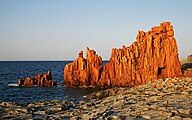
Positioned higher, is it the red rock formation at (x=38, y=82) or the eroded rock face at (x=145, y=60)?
the eroded rock face at (x=145, y=60)

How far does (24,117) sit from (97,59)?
42.5 m

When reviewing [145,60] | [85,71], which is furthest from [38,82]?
[145,60]

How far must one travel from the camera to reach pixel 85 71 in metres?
62.0

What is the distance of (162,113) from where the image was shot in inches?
714

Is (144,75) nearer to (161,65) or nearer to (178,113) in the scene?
(161,65)

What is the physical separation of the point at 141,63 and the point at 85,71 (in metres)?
14.8

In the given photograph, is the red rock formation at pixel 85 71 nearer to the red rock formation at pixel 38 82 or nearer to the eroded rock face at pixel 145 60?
the eroded rock face at pixel 145 60

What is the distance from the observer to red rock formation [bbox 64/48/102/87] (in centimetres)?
6153

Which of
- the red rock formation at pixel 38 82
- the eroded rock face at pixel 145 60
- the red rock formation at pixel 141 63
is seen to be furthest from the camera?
the red rock formation at pixel 38 82

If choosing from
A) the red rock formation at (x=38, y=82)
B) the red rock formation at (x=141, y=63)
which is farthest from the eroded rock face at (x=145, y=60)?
the red rock formation at (x=38, y=82)

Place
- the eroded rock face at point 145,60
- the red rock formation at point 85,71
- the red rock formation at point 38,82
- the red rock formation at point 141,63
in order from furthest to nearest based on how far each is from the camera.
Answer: the red rock formation at point 38,82 → the red rock formation at point 85,71 → the red rock formation at point 141,63 → the eroded rock face at point 145,60

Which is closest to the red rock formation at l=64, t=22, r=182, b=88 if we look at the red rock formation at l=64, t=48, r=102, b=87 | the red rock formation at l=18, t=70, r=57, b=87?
the red rock formation at l=64, t=48, r=102, b=87

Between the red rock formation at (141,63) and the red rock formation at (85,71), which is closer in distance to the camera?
the red rock formation at (141,63)

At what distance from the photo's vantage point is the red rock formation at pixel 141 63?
54.5m
